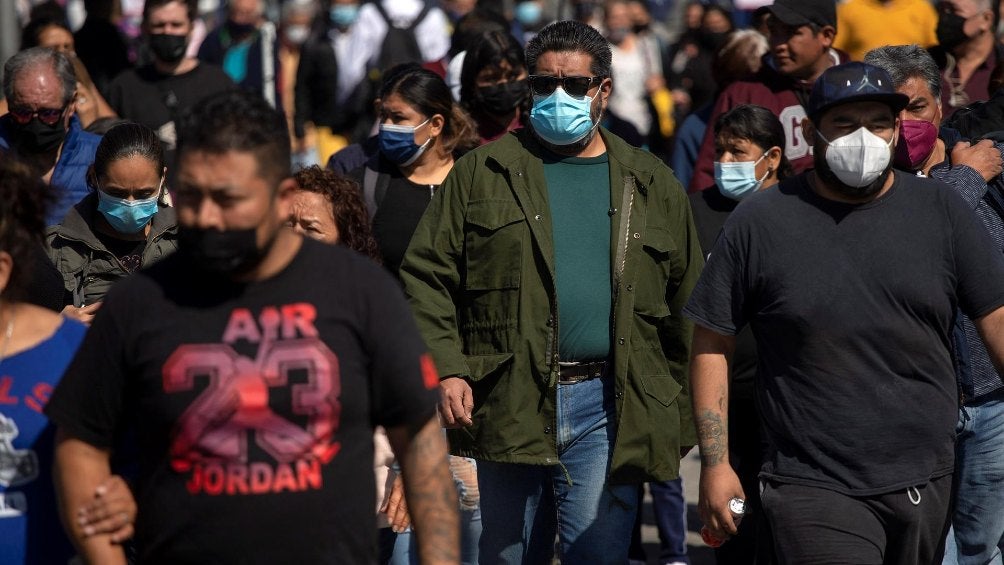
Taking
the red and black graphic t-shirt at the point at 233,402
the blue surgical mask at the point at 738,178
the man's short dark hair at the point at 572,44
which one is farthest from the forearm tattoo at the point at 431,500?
the blue surgical mask at the point at 738,178

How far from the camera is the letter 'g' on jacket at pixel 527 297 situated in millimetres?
5301

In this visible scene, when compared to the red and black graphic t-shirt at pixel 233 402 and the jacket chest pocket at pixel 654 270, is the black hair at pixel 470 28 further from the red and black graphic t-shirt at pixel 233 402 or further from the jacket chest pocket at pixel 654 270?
the red and black graphic t-shirt at pixel 233 402

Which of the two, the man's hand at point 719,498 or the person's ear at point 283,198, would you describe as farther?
the man's hand at point 719,498

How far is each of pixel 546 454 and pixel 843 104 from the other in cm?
150

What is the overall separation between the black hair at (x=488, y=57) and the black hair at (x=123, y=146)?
81.0 inches

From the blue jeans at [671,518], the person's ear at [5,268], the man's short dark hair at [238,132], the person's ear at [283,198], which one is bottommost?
the blue jeans at [671,518]

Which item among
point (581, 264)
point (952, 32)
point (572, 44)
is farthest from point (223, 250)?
point (952, 32)

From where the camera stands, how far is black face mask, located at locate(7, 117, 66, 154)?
23.5ft

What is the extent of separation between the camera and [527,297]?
5305mm

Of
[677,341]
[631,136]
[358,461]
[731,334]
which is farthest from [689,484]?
[358,461]

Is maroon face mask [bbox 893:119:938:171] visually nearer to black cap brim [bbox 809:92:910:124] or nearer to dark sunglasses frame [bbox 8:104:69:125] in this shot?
black cap brim [bbox 809:92:910:124]

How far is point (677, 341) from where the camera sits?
18.5 ft

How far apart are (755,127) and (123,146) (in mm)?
2646

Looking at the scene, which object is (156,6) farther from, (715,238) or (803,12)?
(715,238)
